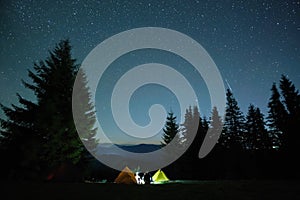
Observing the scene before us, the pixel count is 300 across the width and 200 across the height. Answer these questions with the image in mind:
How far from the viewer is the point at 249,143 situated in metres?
32.6

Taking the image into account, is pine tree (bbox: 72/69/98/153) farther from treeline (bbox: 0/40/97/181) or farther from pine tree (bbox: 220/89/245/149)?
pine tree (bbox: 220/89/245/149)

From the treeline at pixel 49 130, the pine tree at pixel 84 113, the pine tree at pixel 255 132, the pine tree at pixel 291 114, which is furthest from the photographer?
the pine tree at pixel 255 132

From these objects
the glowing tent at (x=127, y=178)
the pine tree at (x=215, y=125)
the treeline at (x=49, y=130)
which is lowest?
the glowing tent at (x=127, y=178)

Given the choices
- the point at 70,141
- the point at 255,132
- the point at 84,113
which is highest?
the point at 255,132

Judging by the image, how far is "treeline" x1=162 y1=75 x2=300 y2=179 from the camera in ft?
80.1

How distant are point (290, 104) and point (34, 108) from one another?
96.2ft

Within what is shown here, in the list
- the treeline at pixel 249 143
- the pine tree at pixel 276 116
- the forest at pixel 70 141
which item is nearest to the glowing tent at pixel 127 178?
the forest at pixel 70 141

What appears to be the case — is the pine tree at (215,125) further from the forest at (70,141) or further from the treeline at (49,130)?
the treeline at (49,130)

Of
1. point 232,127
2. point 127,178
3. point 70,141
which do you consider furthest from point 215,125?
point 70,141

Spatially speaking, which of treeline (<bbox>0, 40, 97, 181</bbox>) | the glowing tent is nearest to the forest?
treeline (<bbox>0, 40, 97, 181</bbox>)

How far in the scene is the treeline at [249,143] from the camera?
961 inches

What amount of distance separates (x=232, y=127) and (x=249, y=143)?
3569 millimetres

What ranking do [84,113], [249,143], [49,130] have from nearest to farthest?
[49,130] < [84,113] < [249,143]

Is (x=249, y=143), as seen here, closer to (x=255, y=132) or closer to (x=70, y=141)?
(x=255, y=132)
